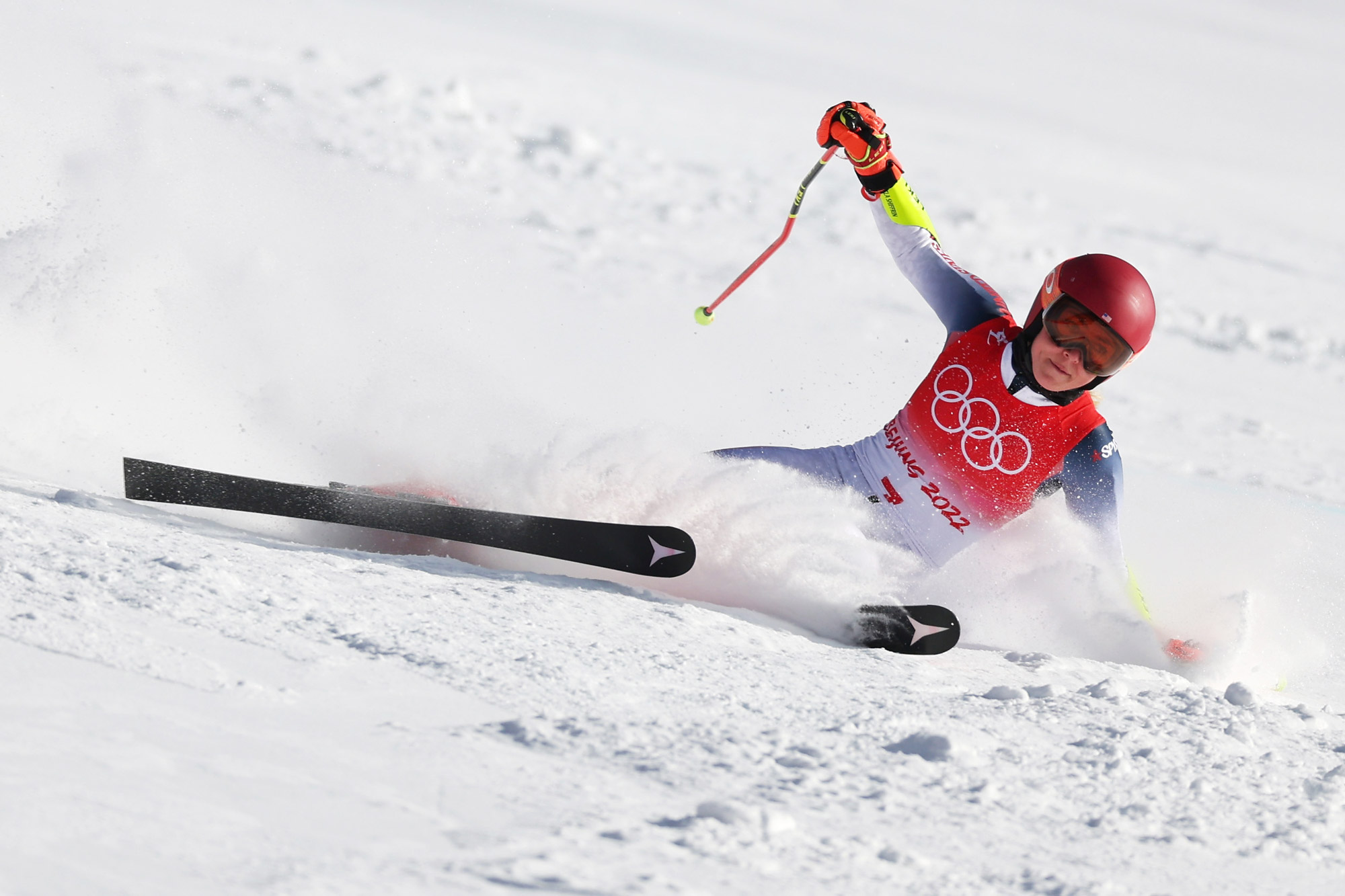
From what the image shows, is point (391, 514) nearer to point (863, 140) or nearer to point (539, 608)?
point (539, 608)

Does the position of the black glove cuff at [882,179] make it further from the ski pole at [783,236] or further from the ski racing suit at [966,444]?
the ski pole at [783,236]

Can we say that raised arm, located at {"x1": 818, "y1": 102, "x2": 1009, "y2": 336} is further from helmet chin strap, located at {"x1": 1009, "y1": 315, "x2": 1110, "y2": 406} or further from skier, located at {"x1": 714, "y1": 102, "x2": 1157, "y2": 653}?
helmet chin strap, located at {"x1": 1009, "y1": 315, "x2": 1110, "y2": 406}

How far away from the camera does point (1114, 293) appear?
3.24 m

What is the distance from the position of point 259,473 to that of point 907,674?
3076 mm

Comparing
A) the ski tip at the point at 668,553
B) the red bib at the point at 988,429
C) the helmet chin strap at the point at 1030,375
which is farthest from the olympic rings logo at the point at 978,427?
the ski tip at the point at 668,553

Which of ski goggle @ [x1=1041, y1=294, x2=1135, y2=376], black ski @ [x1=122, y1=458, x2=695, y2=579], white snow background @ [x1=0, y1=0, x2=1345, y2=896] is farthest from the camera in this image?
black ski @ [x1=122, y1=458, x2=695, y2=579]

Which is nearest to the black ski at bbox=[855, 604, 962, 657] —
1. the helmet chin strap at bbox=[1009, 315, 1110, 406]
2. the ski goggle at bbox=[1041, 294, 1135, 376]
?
the helmet chin strap at bbox=[1009, 315, 1110, 406]

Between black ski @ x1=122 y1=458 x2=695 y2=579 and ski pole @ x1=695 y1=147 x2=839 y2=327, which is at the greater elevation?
ski pole @ x1=695 y1=147 x2=839 y2=327

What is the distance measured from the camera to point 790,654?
9.39 feet

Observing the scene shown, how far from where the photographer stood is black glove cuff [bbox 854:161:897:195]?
390cm

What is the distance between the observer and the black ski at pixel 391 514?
3.39 metres

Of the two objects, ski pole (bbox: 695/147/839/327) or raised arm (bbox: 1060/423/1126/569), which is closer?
raised arm (bbox: 1060/423/1126/569)

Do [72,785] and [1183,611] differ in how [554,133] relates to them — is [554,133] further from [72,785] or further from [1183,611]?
[72,785]

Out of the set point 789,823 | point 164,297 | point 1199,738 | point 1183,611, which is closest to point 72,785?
point 789,823
